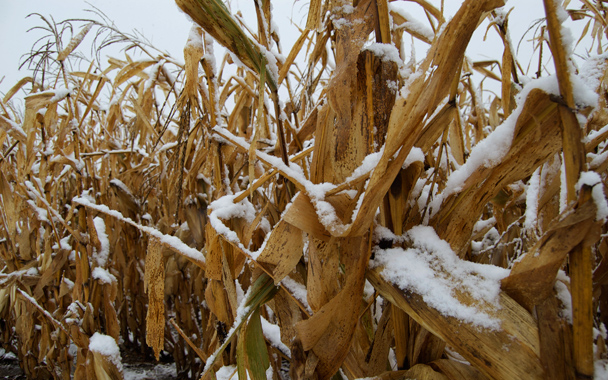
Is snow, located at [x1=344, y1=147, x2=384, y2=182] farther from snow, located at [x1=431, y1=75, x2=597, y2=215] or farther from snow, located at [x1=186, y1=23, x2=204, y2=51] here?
snow, located at [x1=186, y1=23, x2=204, y2=51]

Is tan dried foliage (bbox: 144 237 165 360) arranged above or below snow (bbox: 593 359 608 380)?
below

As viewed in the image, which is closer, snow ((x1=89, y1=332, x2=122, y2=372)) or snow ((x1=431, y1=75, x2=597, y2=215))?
snow ((x1=431, y1=75, x2=597, y2=215))

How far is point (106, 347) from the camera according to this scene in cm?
65

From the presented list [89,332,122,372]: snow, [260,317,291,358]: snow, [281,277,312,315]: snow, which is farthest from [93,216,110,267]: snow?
[281,277,312,315]: snow

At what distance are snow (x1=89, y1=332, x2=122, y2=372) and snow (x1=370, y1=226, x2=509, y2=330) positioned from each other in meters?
0.62

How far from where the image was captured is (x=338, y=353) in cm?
31

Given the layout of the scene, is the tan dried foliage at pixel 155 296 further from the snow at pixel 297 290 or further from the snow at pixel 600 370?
the snow at pixel 600 370

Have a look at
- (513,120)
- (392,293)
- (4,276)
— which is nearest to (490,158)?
(513,120)

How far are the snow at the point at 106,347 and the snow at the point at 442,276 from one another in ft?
2.03

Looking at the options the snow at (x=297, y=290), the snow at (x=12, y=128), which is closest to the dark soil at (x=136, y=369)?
the snow at (x=12, y=128)

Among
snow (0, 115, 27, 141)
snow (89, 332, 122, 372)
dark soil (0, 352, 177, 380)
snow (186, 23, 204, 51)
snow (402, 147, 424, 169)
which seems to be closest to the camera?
snow (402, 147, 424, 169)

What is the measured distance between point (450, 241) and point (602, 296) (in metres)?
0.36

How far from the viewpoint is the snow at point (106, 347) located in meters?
0.65

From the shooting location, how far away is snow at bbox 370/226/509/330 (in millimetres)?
236
